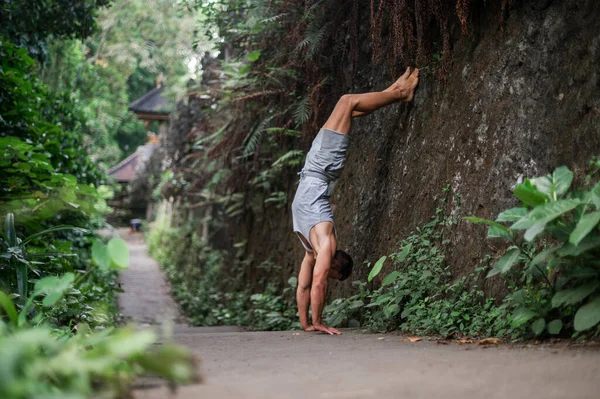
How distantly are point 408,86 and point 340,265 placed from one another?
71.2 inches

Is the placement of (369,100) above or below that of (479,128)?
above

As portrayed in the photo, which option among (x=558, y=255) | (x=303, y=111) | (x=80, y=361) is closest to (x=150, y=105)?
(x=303, y=111)

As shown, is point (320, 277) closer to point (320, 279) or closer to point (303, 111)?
point (320, 279)

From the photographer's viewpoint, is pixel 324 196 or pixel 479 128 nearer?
pixel 479 128

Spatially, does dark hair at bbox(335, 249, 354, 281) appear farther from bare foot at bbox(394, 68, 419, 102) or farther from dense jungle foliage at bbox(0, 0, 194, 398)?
dense jungle foliage at bbox(0, 0, 194, 398)

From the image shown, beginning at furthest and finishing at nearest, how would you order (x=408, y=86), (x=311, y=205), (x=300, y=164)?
(x=300, y=164)
(x=311, y=205)
(x=408, y=86)

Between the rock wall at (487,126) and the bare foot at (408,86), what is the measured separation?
3.3 inches

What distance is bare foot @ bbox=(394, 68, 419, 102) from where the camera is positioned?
245 inches

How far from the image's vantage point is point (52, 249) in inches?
253

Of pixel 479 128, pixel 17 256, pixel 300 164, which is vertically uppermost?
pixel 479 128

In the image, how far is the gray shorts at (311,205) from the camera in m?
6.48

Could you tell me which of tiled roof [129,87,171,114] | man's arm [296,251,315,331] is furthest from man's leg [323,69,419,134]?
tiled roof [129,87,171,114]

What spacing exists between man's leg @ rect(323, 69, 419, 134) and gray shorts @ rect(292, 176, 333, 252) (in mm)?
579

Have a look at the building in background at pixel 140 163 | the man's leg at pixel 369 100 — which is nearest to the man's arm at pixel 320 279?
the man's leg at pixel 369 100
